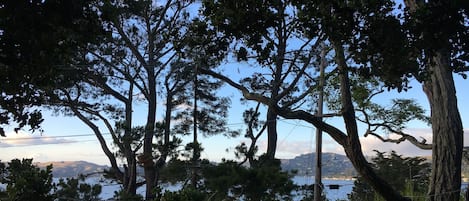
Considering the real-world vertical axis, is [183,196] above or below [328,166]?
below

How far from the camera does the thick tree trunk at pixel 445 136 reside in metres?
5.56

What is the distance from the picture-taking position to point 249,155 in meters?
10.7

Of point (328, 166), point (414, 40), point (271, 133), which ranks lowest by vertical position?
point (328, 166)

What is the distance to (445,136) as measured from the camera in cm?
569

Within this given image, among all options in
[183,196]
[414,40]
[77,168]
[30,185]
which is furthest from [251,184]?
[77,168]

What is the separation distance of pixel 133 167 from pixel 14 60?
9088 millimetres

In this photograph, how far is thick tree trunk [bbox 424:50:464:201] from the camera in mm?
5561

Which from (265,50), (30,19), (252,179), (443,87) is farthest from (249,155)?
(30,19)

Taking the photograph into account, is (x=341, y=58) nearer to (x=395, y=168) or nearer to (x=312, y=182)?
(x=312, y=182)

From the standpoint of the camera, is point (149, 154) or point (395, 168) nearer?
point (149, 154)

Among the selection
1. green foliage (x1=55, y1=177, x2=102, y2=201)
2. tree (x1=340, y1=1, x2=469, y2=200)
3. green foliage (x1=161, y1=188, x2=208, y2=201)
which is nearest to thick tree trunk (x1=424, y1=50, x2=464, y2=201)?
tree (x1=340, y1=1, x2=469, y2=200)

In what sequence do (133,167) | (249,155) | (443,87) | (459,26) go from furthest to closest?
(133,167)
(249,155)
(443,87)
(459,26)

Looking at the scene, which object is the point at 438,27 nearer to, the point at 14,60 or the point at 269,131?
the point at 14,60

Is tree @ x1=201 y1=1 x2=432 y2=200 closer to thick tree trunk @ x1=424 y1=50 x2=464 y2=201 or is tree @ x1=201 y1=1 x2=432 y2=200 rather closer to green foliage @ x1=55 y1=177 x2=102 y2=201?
thick tree trunk @ x1=424 y1=50 x2=464 y2=201
